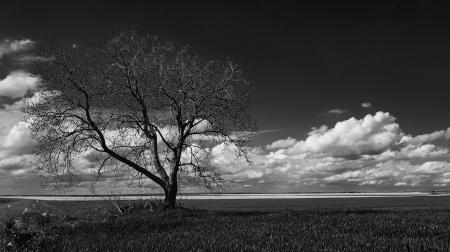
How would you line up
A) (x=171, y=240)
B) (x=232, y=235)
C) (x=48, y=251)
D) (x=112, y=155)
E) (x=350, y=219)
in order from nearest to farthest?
(x=48, y=251), (x=171, y=240), (x=232, y=235), (x=350, y=219), (x=112, y=155)

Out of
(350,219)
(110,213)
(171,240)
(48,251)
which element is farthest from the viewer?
(110,213)

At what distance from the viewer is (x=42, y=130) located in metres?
30.1

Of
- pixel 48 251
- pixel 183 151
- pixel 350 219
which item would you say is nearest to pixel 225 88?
pixel 183 151

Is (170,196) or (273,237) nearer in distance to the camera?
(273,237)

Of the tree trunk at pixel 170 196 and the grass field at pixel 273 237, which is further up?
the tree trunk at pixel 170 196

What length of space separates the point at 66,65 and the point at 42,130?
441 centimetres

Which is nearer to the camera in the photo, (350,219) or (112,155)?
(350,219)

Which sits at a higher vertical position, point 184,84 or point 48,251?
point 184,84

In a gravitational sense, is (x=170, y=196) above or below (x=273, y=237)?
above

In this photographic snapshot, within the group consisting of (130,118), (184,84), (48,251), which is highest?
(184,84)

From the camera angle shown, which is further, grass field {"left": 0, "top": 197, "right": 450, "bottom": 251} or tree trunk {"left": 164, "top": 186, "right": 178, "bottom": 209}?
tree trunk {"left": 164, "top": 186, "right": 178, "bottom": 209}

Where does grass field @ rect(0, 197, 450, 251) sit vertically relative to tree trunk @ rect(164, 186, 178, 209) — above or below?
below

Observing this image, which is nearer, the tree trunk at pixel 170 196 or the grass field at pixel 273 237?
the grass field at pixel 273 237

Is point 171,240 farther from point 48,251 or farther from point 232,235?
point 48,251
